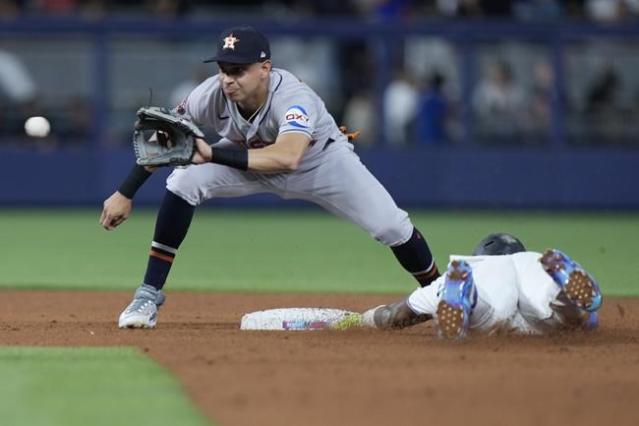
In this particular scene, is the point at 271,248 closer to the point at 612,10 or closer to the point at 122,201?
the point at 122,201

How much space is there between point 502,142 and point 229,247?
6.04 m

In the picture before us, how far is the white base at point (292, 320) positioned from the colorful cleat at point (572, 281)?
1476 millimetres

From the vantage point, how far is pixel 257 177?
7.34 m

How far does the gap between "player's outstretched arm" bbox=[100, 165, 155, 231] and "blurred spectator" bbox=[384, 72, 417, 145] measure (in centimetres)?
1126

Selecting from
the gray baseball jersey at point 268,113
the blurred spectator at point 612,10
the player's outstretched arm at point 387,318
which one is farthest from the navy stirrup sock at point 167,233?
the blurred spectator at point 612,10

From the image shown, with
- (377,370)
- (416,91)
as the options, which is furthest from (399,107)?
(377,370)

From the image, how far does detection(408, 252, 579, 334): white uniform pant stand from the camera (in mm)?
6344

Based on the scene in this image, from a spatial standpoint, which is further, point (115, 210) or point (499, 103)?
point (499, 103)

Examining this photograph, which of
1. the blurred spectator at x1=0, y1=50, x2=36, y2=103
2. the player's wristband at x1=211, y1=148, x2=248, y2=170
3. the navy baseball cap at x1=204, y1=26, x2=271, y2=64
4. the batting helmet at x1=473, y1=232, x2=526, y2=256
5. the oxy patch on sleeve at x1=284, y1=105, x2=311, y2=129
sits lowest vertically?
the blurred spectator at x1=0, y1=50, x2=36, y2=103

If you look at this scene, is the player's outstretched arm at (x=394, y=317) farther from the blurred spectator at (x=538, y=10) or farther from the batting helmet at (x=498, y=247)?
the blurred spectator at (x=538, y=10)

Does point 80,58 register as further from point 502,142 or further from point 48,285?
point 48,285

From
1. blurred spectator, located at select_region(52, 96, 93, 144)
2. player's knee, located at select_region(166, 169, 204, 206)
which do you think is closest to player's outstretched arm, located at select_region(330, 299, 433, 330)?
player's knee, located at select_region(166, 169, 204, 206)

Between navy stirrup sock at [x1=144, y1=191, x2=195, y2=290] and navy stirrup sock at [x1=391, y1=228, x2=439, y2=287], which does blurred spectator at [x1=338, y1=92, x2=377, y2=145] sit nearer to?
navy stirrup sock at [x1=391, y1=228, x2=439, y2=287]

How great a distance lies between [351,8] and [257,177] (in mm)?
12200
